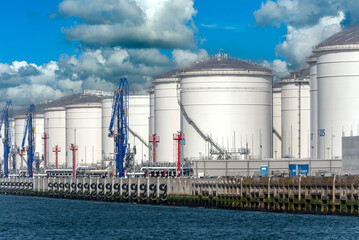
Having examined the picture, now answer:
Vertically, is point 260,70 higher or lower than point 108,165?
higher

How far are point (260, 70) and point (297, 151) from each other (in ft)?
42.3

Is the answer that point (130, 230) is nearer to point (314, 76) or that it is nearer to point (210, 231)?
point (210, 231)

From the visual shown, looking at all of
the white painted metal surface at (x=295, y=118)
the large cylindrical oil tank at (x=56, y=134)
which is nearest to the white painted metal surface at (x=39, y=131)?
the large cylindrical oil tank at (x=56, y=134)

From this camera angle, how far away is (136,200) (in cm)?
9194

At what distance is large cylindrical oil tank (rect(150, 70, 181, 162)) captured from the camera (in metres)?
118

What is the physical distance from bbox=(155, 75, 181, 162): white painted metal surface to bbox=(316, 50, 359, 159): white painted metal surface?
94.8 ft

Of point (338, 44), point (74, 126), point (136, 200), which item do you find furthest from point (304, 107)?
point (74, 126)

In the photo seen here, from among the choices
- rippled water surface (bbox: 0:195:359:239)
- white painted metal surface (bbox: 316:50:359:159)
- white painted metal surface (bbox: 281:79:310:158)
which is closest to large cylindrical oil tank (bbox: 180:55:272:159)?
white painted metal surface (bbox: 281:79:310:158)

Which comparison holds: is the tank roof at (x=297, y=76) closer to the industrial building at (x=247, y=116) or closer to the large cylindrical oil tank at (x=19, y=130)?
the industrial building at (x=247, y=116)

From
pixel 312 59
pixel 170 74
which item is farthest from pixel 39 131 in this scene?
pixel 312 59

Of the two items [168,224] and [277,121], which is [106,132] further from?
[168,224]

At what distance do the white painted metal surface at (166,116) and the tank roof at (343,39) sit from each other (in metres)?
28.5

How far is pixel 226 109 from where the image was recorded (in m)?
107

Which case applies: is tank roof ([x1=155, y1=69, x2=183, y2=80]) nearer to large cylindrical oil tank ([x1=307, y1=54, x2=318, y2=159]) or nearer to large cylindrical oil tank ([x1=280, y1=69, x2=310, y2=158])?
large cylindrical oil tank ([x1=280, y1=69, x2=310, y2=158])
